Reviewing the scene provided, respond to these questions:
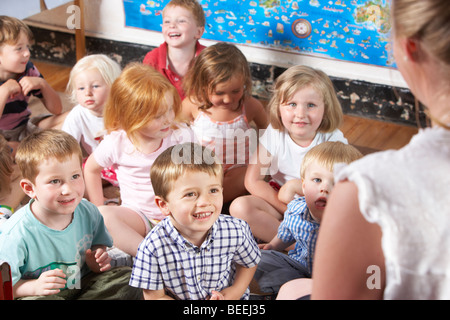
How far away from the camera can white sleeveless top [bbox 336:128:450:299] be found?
2.04 ft

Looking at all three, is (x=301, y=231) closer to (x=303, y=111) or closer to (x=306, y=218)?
(x=306, y=218)

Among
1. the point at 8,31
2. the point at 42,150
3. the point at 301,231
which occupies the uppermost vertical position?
the point at 8,31

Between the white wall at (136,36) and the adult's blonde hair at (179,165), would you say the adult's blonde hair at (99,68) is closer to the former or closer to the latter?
the white wall at (136,36)

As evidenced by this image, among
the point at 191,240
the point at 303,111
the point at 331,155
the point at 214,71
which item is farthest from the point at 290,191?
the point at 191,240

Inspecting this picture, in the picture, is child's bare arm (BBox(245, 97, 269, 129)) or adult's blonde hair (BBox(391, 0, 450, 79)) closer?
adult's blonde hair (BBox(391, 0, 450, 79))

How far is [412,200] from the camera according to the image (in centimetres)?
62

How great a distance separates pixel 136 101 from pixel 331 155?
0.63m

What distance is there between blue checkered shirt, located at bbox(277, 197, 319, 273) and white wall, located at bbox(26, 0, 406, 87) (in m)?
1.06

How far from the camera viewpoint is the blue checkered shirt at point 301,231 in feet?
4.76

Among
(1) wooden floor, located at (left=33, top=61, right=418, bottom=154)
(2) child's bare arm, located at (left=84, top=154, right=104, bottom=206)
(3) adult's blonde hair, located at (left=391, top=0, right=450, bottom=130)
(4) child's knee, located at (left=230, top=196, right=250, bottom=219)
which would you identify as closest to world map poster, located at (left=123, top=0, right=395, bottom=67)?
(1) wooden floor, located at (left=33, top=61, right=418, bottom=154)

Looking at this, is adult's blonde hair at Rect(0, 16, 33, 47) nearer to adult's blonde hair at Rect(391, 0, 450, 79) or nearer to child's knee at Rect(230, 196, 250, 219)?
child's knee at Rect(230, 196, 250, 219)

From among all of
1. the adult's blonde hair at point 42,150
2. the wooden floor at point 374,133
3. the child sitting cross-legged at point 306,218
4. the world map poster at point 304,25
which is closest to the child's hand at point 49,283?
the adult's blonde hair at point 42,150

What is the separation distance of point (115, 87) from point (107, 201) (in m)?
0.41
